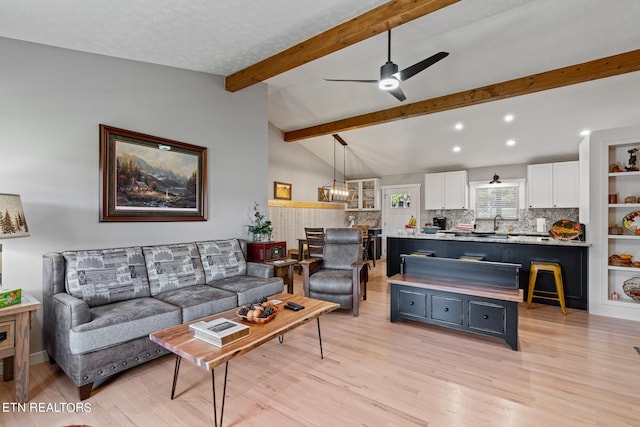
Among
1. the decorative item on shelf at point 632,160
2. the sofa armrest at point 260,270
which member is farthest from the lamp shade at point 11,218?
the decorative item on shelf at point 632,160

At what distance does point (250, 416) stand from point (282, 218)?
16.8ft

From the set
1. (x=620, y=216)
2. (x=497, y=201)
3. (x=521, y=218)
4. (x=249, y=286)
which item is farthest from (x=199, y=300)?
(x=521, y=218)

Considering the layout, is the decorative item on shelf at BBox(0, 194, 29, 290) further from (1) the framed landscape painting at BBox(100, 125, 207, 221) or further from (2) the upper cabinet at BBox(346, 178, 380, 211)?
(2) the upper cabinet at BBox(346, 178, 380, 211)

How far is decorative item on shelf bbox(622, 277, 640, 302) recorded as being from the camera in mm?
3615

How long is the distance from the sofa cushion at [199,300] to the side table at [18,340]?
3.06 feet

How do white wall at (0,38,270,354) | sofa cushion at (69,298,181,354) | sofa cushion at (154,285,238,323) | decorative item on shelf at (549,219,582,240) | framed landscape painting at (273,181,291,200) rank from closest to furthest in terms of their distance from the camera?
sofa cushion at (69,298,181,354)
white wall at (0,38,270,354)
sofa cushion at (154,285,238,323)
decorative item on shelf at (549,219,582,240)
framed landscape painting at (273,181,291,200)

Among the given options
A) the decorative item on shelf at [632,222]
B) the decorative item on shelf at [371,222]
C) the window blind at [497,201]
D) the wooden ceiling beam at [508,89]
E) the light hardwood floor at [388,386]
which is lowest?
the light hardwood floor at [388,386]

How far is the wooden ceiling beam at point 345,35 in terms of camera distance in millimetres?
2500

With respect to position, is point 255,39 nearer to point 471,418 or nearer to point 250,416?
point 250,416

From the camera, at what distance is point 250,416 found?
1.89m

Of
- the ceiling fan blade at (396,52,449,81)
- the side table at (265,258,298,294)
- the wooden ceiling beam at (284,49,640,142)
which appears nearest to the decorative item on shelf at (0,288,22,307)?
the side table at (265,258,298,294)

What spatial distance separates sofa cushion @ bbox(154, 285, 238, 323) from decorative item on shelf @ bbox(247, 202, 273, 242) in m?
1.22

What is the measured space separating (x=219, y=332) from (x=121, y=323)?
93 cm

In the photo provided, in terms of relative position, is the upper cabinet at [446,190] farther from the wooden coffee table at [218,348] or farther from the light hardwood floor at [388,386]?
the wooden coffee table at [218,348]
